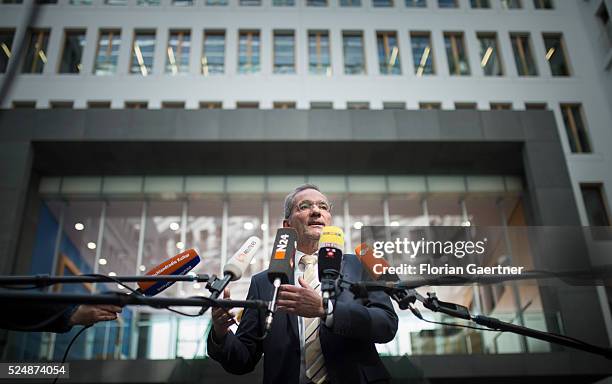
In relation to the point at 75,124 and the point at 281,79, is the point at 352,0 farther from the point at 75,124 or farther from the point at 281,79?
the point at 75,124

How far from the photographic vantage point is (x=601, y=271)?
3.44 metres

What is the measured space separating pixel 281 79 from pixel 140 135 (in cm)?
424

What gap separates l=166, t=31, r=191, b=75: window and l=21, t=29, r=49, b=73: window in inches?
138

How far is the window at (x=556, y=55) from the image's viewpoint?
51.8 feet

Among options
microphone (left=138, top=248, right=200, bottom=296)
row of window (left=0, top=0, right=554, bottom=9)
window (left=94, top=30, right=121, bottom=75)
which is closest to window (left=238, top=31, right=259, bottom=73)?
row of window (left=0, top=0, right=554, bottom=9)

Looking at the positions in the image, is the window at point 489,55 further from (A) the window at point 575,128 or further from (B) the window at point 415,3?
(A) the window at point 575,128

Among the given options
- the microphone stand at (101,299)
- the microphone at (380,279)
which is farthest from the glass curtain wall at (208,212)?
the microphone stand at (101,299)

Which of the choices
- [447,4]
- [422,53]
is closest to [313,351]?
[422,53]

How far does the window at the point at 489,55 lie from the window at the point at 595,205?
4158mm

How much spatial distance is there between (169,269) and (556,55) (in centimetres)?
1564

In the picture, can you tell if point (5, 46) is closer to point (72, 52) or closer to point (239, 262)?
point (72, 52)

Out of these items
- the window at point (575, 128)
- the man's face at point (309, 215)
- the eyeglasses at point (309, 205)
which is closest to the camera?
the man's face at point (309, 215)

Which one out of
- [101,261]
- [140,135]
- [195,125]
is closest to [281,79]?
[195,125]

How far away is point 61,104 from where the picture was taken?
49.8 feet
